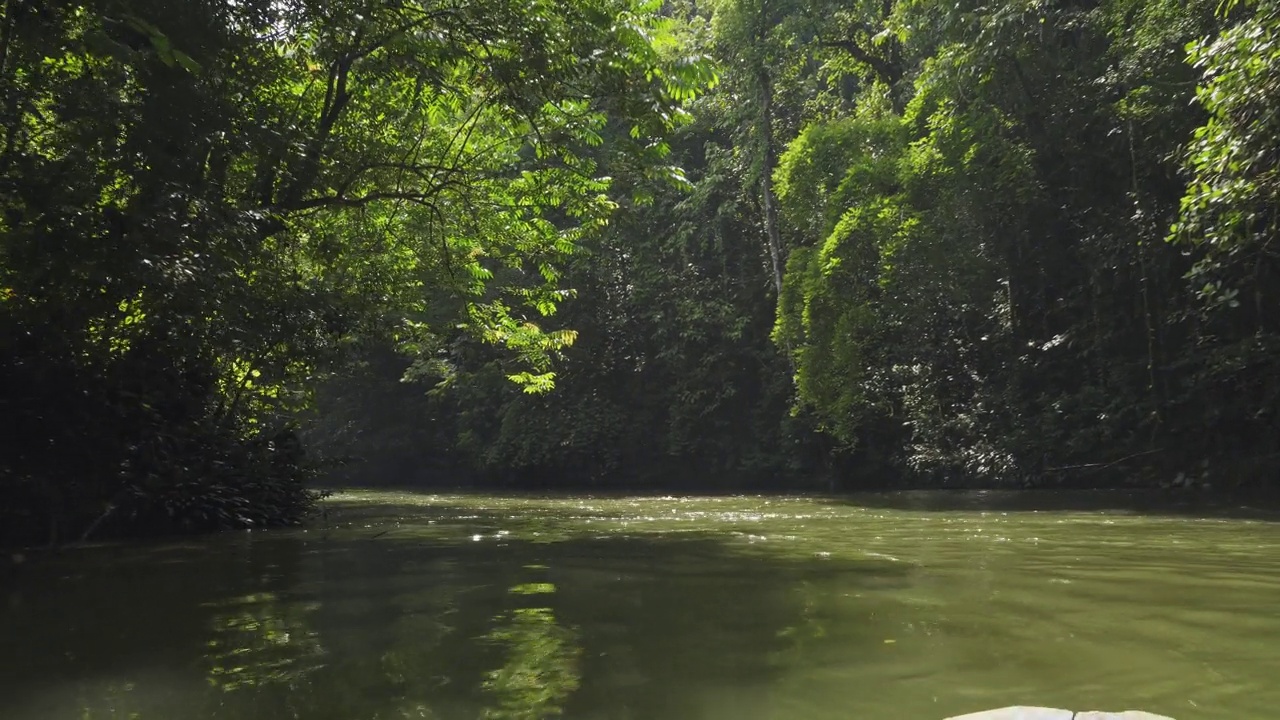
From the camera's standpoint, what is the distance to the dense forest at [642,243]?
732 centimetres

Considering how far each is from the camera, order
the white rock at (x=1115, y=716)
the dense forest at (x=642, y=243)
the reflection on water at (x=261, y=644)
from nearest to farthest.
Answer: the white rock at (x=1115, y=716)
the reflection on water at (x=261, y=644)
the dense forest at (x=642, y=243)

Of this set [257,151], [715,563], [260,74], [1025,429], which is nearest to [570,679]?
[715,563]

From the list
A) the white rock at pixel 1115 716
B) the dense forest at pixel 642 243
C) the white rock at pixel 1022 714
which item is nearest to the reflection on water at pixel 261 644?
the white rock at pixel 1022 714

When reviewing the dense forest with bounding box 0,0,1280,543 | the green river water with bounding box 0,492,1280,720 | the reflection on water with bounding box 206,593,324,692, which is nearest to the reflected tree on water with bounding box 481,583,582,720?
the green river water with bounding box 0,492,1280,720

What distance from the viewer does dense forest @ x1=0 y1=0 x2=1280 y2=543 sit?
732 cm

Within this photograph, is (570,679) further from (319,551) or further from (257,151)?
(257,151)

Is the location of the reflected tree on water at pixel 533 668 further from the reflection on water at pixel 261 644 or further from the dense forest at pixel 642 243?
the dense forest at pixel 642 243

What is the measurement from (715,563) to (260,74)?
6427 millimetres

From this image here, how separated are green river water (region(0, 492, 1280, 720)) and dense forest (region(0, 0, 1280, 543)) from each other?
2.18 metres

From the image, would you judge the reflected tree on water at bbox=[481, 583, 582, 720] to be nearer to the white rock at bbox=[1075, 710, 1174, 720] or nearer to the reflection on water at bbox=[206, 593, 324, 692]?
the reflection on water at bbox=[206, 593, 324, 692]

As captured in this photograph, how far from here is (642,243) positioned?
2847cm

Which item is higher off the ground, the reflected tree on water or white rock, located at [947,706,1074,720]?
white rock, located at [947,706,1074,720]

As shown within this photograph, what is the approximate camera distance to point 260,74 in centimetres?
891

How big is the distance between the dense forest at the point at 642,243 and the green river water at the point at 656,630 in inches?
85.9
